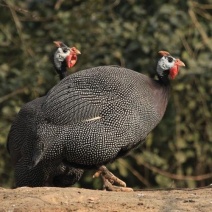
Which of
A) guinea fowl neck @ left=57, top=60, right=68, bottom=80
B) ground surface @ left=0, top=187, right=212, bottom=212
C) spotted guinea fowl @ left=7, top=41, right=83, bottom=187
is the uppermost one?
guinea fowl neck @ left=57, top=60, right=68, bottom=80

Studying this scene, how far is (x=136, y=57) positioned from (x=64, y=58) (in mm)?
1606

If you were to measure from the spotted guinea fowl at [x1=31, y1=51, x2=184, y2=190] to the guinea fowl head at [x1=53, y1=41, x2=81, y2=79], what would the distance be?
700 mm

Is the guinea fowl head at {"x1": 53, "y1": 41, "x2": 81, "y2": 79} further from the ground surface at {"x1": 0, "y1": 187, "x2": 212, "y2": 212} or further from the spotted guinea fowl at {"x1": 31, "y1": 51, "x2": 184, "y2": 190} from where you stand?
the ground surface at {"x1": 0, "y1": 187, "x2": 212, "y2": 212}

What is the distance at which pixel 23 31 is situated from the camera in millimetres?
8297

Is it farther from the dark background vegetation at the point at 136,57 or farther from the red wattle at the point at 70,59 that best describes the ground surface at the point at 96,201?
the dark background vegetation at the point at 136,57

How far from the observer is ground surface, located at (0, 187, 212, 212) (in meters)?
4.78

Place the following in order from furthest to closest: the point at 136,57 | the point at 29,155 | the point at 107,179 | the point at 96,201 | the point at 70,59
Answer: the point at 136,57
the point at 70,59
the point at 29,155
the point at 107,179
the point at 96,201

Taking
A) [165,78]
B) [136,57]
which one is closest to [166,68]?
[165,78]

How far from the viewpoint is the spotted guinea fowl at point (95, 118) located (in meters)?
5.66

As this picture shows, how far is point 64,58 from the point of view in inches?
260

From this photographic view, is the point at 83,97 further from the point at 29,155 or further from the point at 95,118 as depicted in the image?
the point at 29,155

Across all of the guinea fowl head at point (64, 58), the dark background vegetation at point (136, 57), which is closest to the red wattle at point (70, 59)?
the guinea fowl head at point (64, 58)

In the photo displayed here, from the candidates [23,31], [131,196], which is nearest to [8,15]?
[23,31]

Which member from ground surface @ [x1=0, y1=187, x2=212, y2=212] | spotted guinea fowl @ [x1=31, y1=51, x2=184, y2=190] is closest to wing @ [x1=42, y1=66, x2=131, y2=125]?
spotted guinea fowl @ [x1=31, y1=51, x2=184, y2=190]
